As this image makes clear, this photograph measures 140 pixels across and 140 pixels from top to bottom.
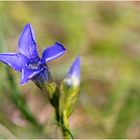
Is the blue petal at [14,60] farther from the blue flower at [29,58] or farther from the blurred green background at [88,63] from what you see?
the blurred green background at [88,63]

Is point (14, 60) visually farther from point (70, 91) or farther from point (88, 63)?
point (88, 63)

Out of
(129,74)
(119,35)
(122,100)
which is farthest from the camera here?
(119,35)

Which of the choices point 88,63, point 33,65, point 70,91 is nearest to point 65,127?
point 70,91

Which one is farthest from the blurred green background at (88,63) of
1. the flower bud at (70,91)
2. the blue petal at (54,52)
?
the blue petal at (54,52)

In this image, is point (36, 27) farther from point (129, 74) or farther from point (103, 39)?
point (129, 74)

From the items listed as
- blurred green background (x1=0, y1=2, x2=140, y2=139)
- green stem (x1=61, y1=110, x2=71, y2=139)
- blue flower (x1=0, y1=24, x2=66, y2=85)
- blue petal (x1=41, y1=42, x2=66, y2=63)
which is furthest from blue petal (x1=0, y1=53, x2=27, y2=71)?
blurred green background (x1=0, y1=2, x2=140, y2=139)

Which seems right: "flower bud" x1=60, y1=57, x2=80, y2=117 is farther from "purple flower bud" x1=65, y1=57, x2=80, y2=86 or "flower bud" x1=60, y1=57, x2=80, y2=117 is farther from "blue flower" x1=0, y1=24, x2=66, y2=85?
"blue flower" x1=0, y1=24, x2=66, y2=85

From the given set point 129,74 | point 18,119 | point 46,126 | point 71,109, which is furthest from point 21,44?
point 129,74
